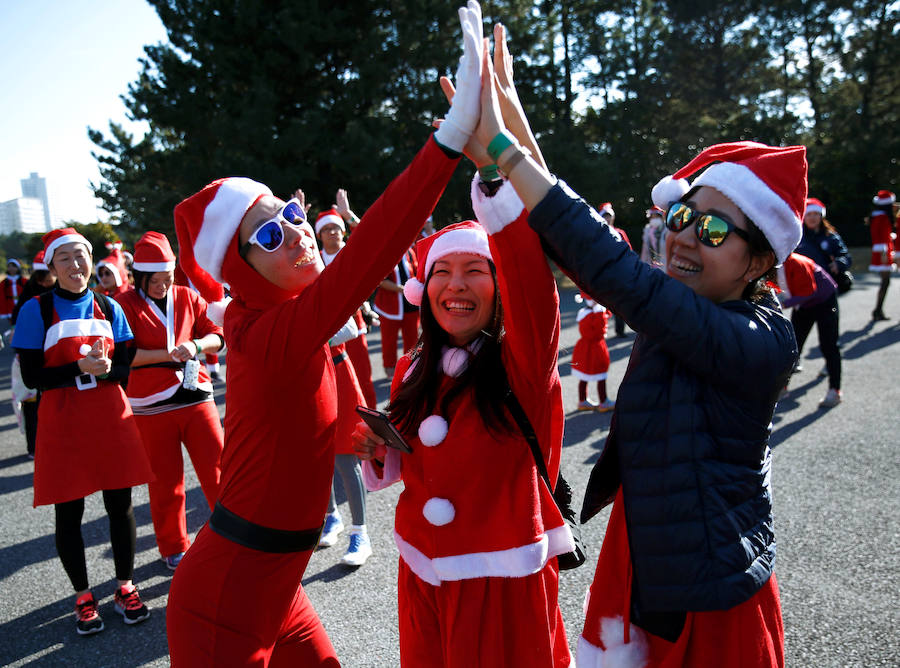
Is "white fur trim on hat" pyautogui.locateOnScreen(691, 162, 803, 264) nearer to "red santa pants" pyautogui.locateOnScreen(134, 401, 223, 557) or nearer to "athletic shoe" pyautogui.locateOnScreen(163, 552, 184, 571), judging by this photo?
"red santa pants" pyautogui.locateOnScreen(134, 401, 223, 557)

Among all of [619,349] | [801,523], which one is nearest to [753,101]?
[619,349]

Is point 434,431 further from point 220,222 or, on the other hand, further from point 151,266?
point 151,266

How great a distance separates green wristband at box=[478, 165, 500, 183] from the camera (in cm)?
161

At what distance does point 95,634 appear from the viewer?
3.36 m

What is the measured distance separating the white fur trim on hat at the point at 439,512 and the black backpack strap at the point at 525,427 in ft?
0.90

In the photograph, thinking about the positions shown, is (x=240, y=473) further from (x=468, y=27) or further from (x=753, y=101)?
(x=753, y=101)

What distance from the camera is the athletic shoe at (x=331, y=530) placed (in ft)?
13.9

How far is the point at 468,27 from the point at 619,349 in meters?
8.97

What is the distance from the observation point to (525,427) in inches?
70.8

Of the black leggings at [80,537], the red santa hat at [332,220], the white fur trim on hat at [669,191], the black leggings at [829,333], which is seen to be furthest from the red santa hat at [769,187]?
the black leggings at [829,333]

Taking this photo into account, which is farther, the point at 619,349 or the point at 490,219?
the point at 619,349

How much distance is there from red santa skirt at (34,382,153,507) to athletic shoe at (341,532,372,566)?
4.01ft

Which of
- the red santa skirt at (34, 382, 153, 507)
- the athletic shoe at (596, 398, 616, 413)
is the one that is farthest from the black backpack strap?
the athletic shoe at (596, 398, 616, 413)

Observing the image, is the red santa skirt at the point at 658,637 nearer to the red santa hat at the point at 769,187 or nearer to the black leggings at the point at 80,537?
the red santa hat at the point at 769,187
